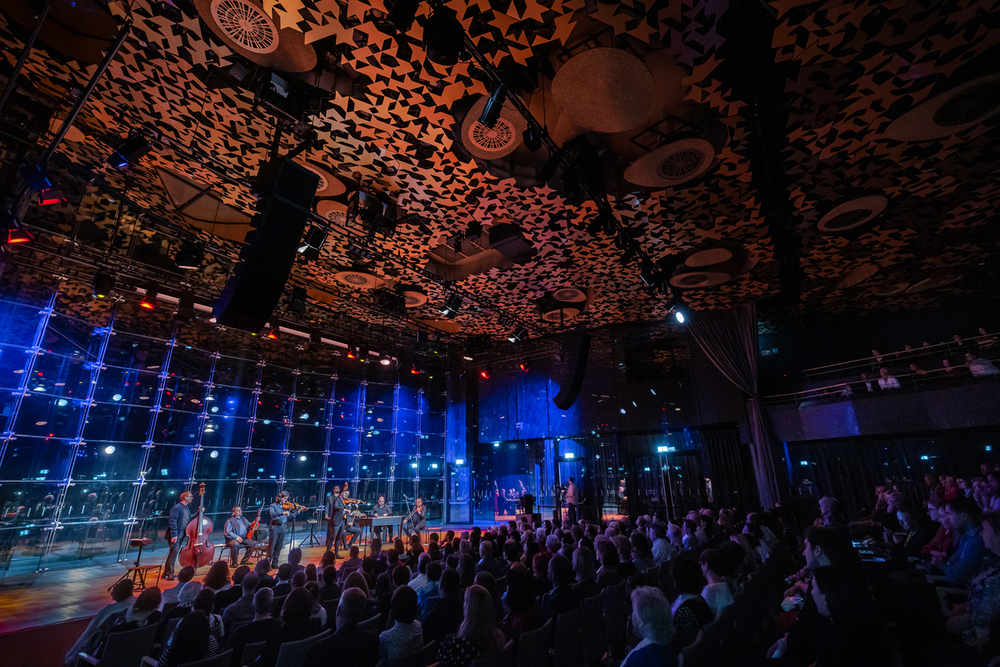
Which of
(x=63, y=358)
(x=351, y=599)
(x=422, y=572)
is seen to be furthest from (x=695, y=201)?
(x=63, y=358)

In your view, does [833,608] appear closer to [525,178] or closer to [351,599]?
[351,599]

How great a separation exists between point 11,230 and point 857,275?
15.1 meters

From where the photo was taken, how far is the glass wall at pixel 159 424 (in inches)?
341

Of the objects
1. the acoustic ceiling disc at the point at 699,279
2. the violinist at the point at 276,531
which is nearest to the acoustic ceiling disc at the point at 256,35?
the acoustic ceiling disc at the point at 699,279

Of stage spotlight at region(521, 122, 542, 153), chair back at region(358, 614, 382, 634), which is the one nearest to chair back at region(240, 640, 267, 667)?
chair back at region(358, 614, 382, 634)

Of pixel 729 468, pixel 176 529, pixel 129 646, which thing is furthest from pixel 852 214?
pixel 176 529

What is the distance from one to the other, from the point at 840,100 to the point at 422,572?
23.7ft

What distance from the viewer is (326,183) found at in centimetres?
664

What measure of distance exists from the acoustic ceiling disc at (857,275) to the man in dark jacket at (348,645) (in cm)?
1119

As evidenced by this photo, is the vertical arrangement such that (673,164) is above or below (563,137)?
below

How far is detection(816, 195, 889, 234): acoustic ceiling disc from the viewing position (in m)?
7.07

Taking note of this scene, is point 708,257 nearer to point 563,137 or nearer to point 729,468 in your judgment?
point 563,137

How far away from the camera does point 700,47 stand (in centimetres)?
452

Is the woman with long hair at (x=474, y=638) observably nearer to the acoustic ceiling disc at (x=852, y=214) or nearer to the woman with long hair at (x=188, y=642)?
the woman with long hair at (x=188, y=642)
